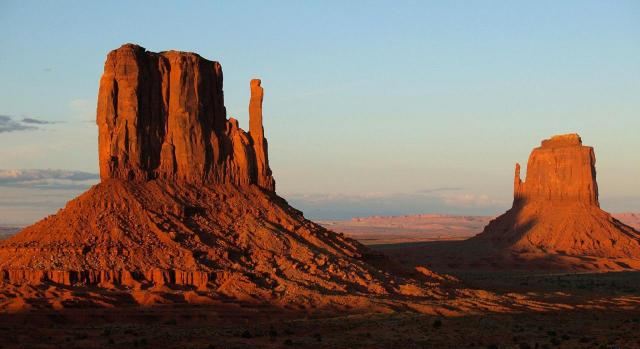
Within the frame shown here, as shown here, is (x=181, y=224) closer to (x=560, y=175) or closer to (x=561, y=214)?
(x=561, y=214)

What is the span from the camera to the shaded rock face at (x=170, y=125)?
76312 millimetres

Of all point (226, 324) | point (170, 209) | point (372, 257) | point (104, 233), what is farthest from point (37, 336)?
point (372, 257)

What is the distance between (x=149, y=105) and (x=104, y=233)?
1283 centimetres

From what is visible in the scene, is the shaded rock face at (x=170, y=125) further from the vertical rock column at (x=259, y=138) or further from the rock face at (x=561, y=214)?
the rock face at (x=561, y=214)

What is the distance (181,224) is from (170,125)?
31.8 feet

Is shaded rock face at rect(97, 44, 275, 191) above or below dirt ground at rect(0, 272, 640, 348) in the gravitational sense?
above

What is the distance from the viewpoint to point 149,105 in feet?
256

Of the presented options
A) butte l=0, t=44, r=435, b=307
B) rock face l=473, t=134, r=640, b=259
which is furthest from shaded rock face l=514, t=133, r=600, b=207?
butte l=0, t=44, r=435, b=307

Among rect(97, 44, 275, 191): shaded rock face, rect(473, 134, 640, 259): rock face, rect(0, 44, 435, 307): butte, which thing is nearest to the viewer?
rect(0, 44, 435, 307): butte

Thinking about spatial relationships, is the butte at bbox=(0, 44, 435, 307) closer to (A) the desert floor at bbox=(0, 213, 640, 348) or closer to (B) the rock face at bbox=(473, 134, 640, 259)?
(A) the desert floor at bbox=(0, 213, 640, 348)

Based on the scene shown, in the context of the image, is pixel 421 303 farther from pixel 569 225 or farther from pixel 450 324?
pixel 569 225

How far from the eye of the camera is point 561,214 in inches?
5871

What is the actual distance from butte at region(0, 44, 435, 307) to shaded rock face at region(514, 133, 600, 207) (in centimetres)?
7518

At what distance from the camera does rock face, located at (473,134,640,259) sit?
142125mm
